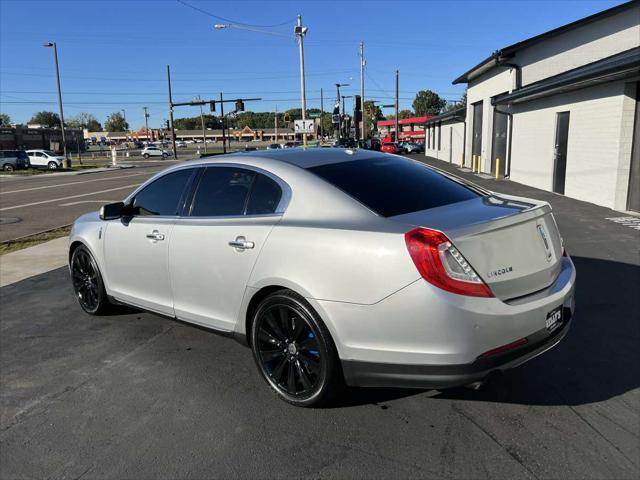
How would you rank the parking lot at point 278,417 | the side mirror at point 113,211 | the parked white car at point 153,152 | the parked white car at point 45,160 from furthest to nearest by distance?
the parked white car at point 153,152 < the parked white car at point 45,160 < the side mirror at point 113,211 < the parking lot at point 278,417

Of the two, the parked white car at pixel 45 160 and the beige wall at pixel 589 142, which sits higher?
the beige wall at pixel 589 142

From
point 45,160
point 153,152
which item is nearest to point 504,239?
point 45,160

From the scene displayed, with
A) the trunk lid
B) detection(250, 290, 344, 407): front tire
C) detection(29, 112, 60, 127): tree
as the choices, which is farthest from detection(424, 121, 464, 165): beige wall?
detection(29, 112, 60, 127): tree

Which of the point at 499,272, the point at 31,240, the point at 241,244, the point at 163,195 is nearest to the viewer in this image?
the point at 499,272

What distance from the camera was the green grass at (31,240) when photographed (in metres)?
9.80

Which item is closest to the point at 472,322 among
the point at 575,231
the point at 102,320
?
the point at 102,320

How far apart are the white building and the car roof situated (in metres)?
8.53

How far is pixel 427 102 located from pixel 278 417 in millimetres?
164054

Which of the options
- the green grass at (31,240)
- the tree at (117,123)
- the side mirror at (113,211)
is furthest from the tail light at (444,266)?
the tree at (117,123)

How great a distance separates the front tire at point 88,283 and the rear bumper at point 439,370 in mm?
3162

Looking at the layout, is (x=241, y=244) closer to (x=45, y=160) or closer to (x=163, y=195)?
(x=163, y=195)

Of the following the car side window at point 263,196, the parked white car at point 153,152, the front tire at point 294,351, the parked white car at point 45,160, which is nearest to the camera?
the front tire at point 294,351

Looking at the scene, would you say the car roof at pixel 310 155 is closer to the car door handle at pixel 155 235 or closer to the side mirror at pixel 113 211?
the car door handle at pixel 155 235

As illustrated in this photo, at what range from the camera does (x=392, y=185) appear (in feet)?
11.9
